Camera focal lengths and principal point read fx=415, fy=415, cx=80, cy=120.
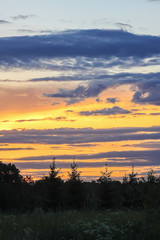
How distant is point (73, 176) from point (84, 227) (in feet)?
95.7

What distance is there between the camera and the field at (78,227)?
1822 centimetres

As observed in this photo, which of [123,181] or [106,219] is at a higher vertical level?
[123,181]

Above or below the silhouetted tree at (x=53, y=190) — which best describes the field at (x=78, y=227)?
below

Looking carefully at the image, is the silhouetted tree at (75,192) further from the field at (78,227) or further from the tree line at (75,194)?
the field at (78,227)

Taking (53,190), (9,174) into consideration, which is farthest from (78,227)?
(9,174)

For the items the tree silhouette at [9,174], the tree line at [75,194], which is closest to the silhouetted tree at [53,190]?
the tree line at [75,194]

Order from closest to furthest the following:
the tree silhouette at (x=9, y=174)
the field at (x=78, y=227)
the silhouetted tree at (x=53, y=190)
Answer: the field at (x=78, y=227) < the silhouetted tree at (x=53, y=190) < the tree silhouette at (x=9, y=174)

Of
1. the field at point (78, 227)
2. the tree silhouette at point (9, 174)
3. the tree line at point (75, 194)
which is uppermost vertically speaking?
the tree silhouette at point (9, 174)

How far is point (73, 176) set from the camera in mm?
48375

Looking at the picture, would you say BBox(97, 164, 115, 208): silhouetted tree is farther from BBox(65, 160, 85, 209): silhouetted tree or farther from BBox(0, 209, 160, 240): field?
BBox(0, 209, 160, 240): field

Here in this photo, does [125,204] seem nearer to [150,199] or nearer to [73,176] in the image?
[73,176]

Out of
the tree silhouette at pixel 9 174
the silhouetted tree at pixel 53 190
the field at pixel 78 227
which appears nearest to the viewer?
the field at pixel 78 227

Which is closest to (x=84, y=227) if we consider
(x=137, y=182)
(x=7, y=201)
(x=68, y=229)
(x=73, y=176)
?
(x=68, y=229)

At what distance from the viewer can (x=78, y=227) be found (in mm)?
19266
